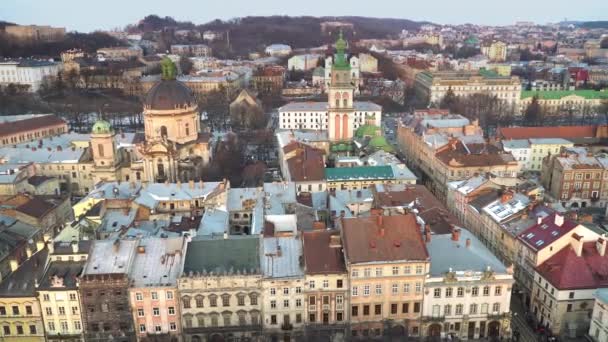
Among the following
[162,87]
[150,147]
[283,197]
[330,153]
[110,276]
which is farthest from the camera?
[330,153]

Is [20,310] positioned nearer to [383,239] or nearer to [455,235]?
[383,239]

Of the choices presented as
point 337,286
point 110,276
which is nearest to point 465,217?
point 337,286

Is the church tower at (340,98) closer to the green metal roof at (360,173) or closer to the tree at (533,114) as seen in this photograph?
the green metal roof at (360,173)

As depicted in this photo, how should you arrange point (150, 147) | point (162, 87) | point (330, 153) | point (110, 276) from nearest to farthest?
point (110, 276) < point (150, 147) < point (162, 87) < point (330, 153)

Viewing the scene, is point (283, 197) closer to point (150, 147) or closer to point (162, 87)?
point (150, 147)

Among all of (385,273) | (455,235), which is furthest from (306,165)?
(385,273)

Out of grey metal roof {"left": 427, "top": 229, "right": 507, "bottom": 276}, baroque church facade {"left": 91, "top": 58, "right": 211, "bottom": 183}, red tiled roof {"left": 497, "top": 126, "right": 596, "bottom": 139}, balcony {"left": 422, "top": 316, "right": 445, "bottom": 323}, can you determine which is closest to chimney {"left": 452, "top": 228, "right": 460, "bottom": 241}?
grey metal roof {"left": 427, "top": 229, "right": 507, "bottom": 276}
